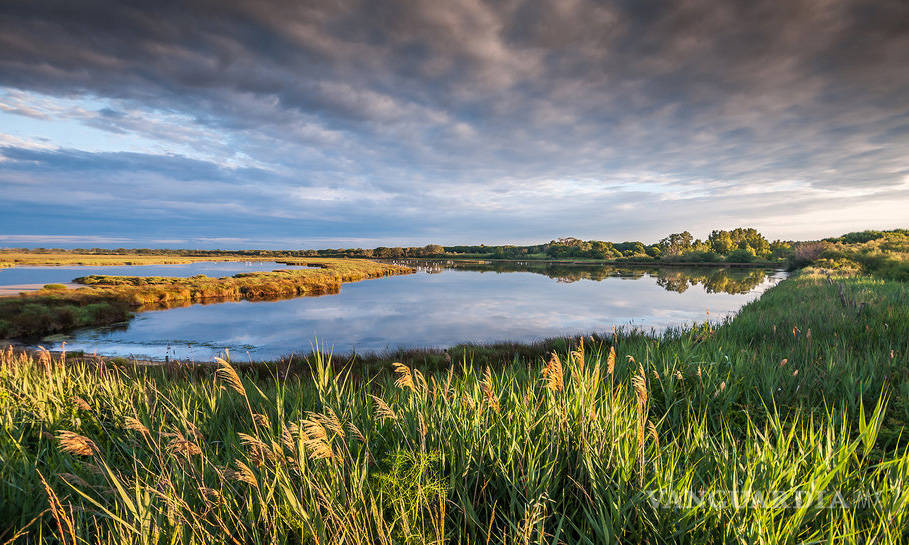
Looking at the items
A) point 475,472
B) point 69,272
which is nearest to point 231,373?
point 475,472

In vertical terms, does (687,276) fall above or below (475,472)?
below

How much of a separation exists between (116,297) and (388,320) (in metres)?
29.6

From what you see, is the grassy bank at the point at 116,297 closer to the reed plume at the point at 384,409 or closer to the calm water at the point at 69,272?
the calm water at the point at 69,272

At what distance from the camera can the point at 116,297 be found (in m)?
39.2

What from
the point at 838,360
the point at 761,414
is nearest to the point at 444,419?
the point at 761,414

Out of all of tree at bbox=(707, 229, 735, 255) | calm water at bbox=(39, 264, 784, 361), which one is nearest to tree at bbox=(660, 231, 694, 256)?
tree at bbox=(707, 229, 735, 255)

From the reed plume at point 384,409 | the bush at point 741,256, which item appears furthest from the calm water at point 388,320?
the bush at point 741,256

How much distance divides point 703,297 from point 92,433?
58903 millimetres

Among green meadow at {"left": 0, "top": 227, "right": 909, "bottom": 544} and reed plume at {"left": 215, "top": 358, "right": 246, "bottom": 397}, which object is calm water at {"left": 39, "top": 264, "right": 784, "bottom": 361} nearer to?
green meadow at {"left": 0, "top": 227, "right": 909, "bottom": 544}

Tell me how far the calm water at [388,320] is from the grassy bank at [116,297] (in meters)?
2.58

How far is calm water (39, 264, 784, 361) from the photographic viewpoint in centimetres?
2570

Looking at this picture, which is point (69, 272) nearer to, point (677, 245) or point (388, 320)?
point (388, 320)

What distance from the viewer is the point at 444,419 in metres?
3.85

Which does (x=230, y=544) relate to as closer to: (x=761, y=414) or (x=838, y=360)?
(x=761, y=414)
